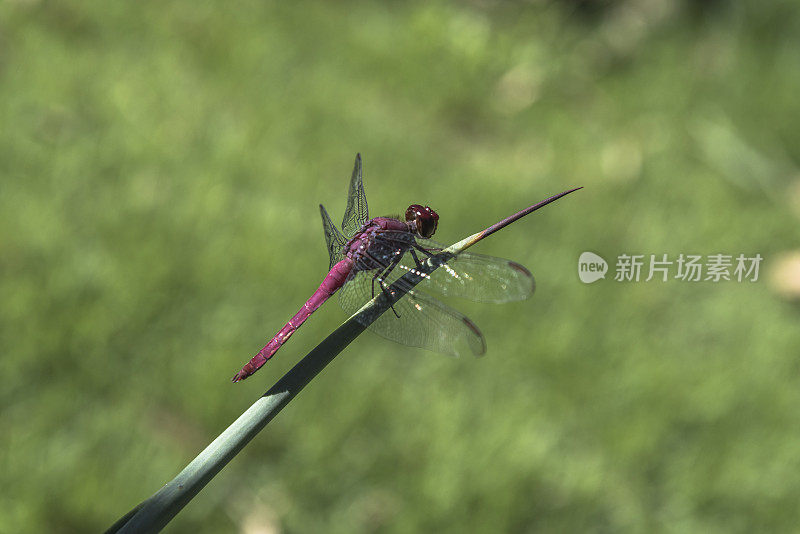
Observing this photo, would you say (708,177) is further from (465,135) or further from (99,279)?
(99,279)

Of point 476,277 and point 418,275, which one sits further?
point 476,277

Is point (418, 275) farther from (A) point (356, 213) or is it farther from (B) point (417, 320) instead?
(A) point (356, 213)

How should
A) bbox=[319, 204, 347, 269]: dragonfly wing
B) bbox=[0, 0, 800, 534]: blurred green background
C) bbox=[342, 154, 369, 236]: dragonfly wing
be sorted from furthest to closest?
bbox=[0, 0, 800, 534]: blurred green background < bbox=[342, 154, 369, 236]: dragonfly wing < bbox=[319, 204, 347, 269]: dragonfly wing

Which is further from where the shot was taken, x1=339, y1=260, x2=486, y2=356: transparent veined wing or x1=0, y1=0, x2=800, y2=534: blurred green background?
x1=0, y1=0, x2=800, y2=534: blurred green background

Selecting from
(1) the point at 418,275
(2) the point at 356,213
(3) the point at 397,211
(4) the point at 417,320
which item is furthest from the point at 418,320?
(3) the point at 397,211

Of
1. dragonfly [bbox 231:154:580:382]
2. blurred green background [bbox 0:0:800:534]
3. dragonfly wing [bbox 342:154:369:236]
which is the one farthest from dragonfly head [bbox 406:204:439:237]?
blurred green background [bbox 0:0:800:534]

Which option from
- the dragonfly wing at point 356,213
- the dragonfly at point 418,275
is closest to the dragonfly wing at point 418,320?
the dragonfly at point 418,275

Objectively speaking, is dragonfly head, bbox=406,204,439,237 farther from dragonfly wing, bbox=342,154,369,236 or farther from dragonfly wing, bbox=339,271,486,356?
dragonfly wing, bbox=342,154,369,236
